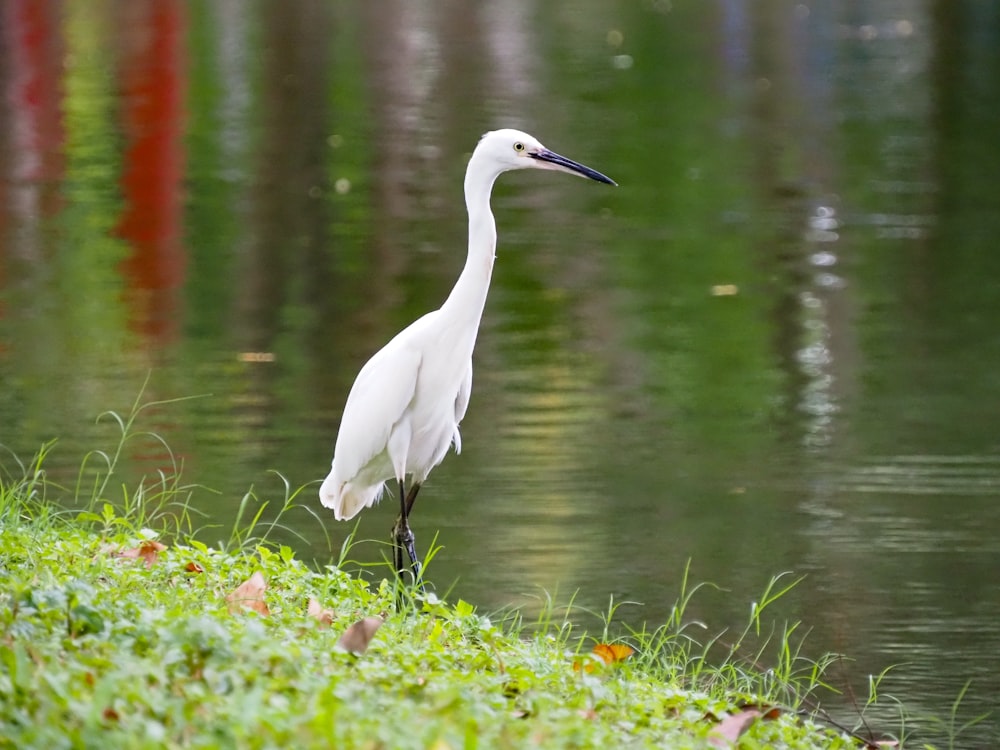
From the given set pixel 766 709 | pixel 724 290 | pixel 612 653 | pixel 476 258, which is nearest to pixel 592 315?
pixel 724 290

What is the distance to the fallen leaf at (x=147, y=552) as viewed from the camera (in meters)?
4.82

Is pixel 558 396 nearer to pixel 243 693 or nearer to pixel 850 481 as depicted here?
pixel 850 481

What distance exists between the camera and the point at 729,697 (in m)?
4.56

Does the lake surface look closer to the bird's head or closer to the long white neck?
the long white neck

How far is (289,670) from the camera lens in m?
3.54

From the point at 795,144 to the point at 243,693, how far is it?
12.0m

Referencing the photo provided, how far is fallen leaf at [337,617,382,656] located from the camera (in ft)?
13.0

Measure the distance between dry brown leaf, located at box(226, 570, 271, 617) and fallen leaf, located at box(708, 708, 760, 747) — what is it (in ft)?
3.84

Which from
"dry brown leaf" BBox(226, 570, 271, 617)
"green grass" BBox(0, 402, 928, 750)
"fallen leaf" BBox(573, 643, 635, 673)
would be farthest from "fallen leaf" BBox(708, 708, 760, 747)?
"dry brown leaf" BBox(226, 570, 271, 617)

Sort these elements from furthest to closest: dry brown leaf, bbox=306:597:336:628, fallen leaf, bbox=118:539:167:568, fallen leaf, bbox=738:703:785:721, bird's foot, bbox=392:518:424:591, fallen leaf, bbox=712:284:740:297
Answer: fallen leaf, bbox=712:284:740:297 < bird's foot, bbox=392:518:424:591 < fallen leaf, bbox=118:539:167:568 < dry brown leaf, bbox=306:597:336:628 < fallen leaf, bbox=738:703:785:721

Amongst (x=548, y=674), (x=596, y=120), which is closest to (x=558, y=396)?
(x=548, y=674)

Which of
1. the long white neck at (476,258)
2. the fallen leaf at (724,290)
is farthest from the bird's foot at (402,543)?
the fallen leaf at (724,290)

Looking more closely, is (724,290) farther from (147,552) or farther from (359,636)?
(359,636)

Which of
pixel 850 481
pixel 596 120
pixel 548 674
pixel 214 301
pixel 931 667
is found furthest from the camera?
pixel 596 120
